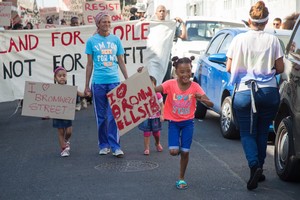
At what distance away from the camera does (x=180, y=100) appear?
6840 millimetres

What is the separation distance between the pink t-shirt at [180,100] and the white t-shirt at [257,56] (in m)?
0.50

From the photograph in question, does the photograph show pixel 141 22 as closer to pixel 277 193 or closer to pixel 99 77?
pixel 99 77

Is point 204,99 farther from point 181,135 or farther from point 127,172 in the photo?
point 127,172

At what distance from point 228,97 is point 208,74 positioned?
52.4 inches

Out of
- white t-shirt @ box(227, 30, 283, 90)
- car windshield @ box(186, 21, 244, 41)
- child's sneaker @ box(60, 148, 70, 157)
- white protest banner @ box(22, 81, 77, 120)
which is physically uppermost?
white t-shirt @ box(227, 30, 283, 90)

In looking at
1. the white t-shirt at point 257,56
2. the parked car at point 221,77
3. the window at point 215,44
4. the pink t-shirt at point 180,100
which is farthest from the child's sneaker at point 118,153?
the window at point 215,44

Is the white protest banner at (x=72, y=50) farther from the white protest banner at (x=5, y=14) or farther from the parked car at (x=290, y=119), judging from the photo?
the parked car at (x=290, y=119)

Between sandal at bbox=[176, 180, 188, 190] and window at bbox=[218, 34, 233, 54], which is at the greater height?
window at bbox=[218, 34, 233, 54]

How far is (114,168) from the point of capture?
784 cm

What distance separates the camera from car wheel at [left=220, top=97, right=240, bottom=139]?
31.5 ft

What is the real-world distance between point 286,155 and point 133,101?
192 cm

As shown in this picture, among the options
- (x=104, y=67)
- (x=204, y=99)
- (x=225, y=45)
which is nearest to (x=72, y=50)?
(x=225, y=45)

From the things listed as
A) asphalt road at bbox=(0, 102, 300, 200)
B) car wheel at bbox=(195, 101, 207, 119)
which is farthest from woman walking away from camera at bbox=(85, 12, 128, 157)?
car wheel at bbox=(195, 101, 207, 119)

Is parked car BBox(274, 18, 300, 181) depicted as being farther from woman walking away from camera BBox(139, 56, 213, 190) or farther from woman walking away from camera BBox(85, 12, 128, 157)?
woman walking away from camera BBox(85, 12, 128, 157)
